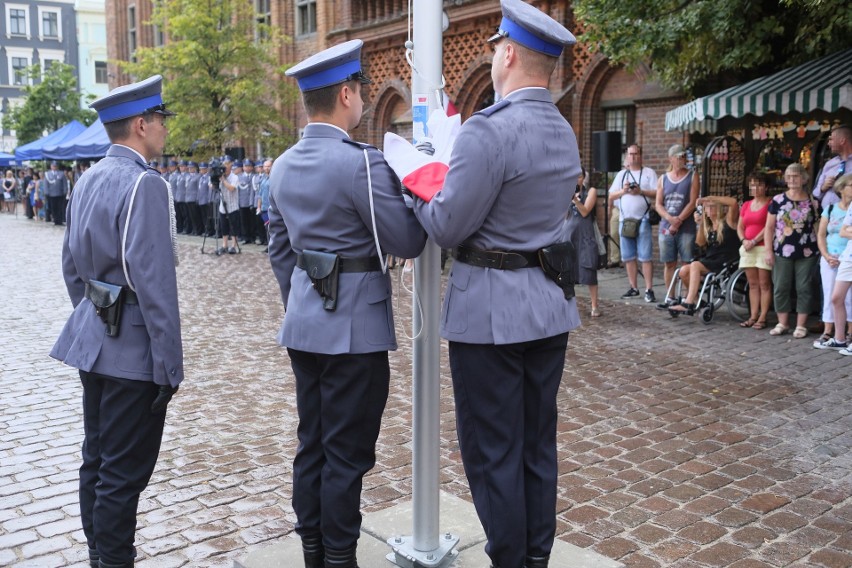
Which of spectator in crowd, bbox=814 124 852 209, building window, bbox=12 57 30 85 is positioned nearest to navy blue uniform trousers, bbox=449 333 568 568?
spectator in crowd, bbox=814 124 852 209

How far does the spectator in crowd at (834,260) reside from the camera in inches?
335

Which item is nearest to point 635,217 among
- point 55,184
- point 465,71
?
point 465,71

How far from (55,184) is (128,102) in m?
28.0

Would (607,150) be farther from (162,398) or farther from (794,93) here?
(162,398)

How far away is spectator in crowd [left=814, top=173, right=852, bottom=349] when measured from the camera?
852cm

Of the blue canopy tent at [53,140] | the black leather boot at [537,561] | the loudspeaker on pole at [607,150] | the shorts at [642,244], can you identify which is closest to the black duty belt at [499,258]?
the black leather boot at [537,561]

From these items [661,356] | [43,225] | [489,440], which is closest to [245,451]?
[489,440]

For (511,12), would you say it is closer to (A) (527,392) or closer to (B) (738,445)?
(A) (527,392)

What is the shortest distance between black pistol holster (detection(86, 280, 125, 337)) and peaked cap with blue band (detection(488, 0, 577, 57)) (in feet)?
5.67

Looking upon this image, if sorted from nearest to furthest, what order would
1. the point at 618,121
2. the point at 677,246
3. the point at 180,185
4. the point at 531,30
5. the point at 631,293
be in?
the point at 531,30 < the point at 677,246 < the point at 631,293 < the point at 618,121 < the point at 180,185

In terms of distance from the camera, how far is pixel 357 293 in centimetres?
329

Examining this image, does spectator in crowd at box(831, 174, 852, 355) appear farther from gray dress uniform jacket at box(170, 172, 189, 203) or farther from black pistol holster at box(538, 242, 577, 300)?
gray dress uniform jacket at box(170, 172, 189, 203)

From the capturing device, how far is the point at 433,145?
325 centimetres

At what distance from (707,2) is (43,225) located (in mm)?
25418
